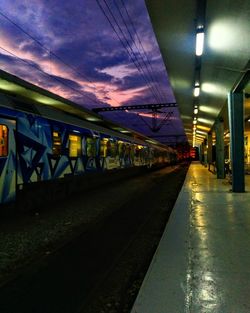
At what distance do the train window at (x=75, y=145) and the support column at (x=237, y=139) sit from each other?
244 inches

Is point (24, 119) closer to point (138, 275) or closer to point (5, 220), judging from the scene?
point (5, 220)

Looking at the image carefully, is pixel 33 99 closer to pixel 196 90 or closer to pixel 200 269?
pixel 196 90

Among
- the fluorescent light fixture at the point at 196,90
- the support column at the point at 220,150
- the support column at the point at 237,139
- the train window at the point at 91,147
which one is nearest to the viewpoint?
the support column at the point at 237,139

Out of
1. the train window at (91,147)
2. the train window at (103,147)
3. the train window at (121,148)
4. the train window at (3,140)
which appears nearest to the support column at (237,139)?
the train window at (91,147)

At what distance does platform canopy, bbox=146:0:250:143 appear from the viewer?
7.84 meters

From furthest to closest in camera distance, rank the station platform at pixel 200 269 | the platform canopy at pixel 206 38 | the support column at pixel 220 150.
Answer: the support column at pixel 220 150
the platform canopy at pixel 206 38
the station platform at pixel 200 269

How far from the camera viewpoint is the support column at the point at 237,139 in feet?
46.8

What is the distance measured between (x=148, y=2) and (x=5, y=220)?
6583mm

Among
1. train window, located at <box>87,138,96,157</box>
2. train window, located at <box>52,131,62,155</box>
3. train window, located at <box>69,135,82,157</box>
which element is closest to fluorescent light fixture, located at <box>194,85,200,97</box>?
train window, located at <box>87,138,96,157</box>

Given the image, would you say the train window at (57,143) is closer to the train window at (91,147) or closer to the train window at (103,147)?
the train window at (91,147)

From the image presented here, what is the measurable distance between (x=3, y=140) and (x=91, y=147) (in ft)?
23.3

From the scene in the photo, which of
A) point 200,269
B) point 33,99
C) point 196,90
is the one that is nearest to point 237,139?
point 196,90

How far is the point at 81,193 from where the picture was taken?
15.7 m

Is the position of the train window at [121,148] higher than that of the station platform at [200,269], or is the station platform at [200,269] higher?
the train window at [121,148]
